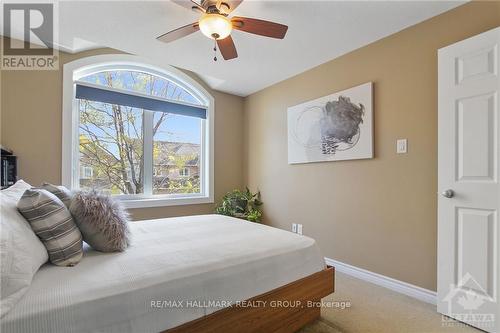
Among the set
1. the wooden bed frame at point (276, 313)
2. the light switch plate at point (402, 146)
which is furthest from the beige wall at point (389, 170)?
the wooden bed frame at point (276, 313)

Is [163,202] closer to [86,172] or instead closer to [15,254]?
[86,172]

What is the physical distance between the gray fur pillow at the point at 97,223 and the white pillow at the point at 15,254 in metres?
0.21

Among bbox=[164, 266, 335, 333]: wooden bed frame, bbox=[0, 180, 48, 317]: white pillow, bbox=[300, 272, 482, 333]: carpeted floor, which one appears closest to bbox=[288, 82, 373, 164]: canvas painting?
bbox=[300, 272, 482, 333]: carpeted floor

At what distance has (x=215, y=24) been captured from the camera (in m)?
1.69

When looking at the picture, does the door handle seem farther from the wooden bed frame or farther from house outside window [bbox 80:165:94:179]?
house outside window [bbox 80:165:94:179]

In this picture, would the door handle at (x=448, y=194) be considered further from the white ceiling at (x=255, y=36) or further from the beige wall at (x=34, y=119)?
the beige wall at (x=34, y=119)

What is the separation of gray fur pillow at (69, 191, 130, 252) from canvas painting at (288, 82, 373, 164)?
230cm

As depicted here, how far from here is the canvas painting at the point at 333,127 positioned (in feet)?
8.52

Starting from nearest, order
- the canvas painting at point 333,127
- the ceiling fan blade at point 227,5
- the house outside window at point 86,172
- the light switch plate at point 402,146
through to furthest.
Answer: the ceiling fan blade at point 227,5, the light switch plate at point 402,146, the canvas painting at point 333,127, the house outside window at point 86,172

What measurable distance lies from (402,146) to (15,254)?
2.73 metres

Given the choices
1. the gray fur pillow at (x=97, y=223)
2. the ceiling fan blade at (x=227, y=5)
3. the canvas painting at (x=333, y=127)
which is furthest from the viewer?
the canvas painting at (x=333, y=127)

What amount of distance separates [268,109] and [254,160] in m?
0.85

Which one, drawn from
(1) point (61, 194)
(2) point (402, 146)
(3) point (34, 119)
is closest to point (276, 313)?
(1) point (61, 194)

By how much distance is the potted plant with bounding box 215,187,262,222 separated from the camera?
3729 millimetres
